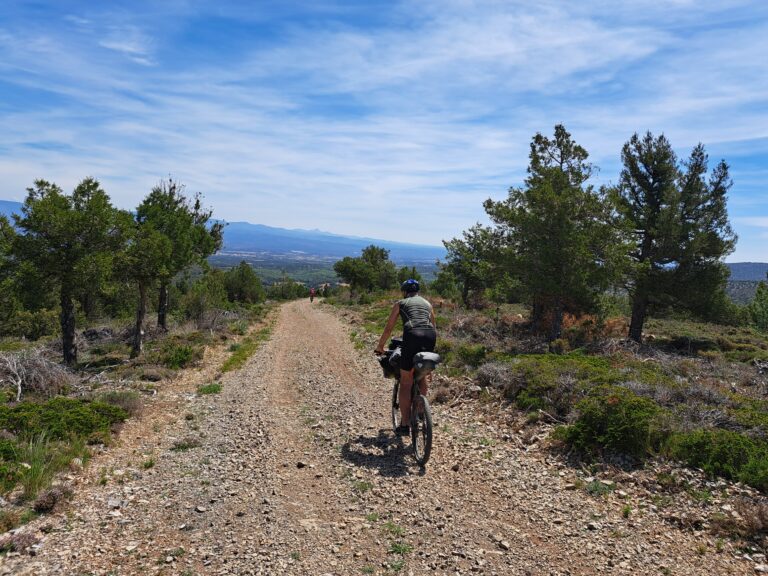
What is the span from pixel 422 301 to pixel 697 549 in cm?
447

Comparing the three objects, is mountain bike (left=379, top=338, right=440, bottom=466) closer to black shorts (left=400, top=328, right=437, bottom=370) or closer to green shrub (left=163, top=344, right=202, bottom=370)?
black shorts (left=400, top=328, right=437, bottom=370)

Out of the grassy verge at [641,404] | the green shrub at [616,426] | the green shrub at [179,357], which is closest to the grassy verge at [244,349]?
the green shrub at [179,357]

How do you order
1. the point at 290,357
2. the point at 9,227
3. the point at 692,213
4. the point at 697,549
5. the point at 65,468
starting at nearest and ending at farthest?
the point at 697,549 < the point at 65,468 < the point at 9,227 < the point at 290,357 < the point at 692,213

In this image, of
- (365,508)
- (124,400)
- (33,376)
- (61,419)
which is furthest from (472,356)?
(33,376)

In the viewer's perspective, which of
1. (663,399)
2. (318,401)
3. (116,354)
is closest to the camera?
(663,399)

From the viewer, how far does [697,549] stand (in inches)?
197

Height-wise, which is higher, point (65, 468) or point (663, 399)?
point (663, 399)

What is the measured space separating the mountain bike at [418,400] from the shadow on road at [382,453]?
23cm

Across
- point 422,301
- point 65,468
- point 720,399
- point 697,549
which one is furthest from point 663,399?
point 65,468

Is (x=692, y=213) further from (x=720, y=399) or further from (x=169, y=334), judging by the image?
(x=169, y=334)

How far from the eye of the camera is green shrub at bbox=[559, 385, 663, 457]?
7.09 meters

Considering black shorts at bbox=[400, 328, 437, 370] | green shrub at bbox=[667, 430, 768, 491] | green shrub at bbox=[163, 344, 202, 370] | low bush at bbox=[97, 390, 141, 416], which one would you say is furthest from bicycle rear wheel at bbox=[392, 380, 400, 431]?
green shrub at bbox=[163, 344, 202, 370]

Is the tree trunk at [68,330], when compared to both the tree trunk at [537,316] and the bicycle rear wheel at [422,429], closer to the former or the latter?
the bicycle rear wheel at [422,429]

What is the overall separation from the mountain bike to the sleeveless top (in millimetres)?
449
